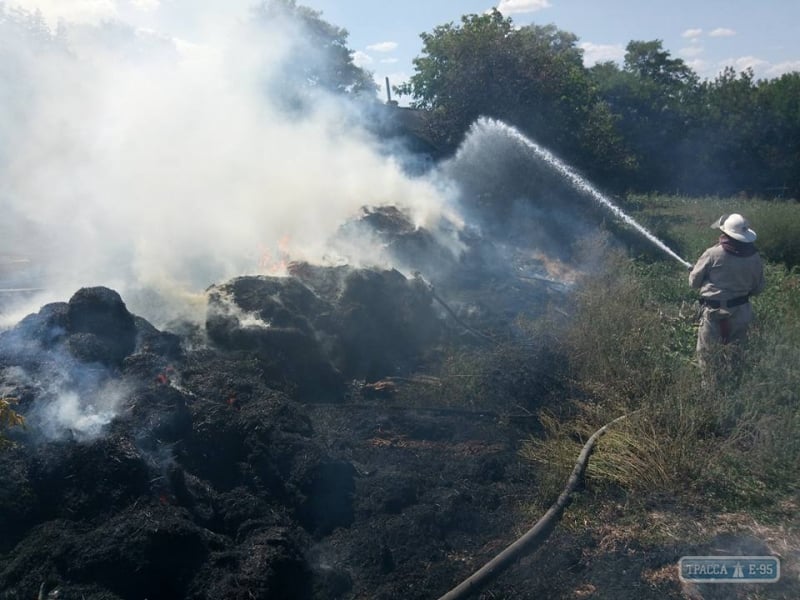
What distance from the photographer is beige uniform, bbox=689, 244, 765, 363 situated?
6.53m

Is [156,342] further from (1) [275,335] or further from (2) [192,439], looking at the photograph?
(2) [192,439]

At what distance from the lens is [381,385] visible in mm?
8219

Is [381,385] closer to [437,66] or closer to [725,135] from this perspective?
[437,66]

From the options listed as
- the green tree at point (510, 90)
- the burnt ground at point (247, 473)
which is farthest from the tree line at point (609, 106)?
the burnt ground at point (247, 473)

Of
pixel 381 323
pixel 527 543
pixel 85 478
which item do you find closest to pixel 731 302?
pixel 527 543

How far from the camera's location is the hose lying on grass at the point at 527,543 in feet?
13.9

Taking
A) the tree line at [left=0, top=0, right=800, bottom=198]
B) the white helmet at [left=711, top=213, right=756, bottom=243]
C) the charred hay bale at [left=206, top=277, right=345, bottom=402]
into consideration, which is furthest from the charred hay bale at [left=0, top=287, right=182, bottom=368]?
the tree line at [left=0, top=0, right=800, bottom=198]

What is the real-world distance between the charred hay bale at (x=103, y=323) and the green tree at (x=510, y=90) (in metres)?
12.0

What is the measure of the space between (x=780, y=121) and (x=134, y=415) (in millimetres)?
35022

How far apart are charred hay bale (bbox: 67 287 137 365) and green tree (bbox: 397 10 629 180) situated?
11974 millimetres

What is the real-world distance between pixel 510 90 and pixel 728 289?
11.5 meters

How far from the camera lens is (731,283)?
6535 mm

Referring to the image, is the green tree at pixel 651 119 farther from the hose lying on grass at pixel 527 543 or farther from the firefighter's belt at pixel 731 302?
the hose lying on grass at pixel 527 543

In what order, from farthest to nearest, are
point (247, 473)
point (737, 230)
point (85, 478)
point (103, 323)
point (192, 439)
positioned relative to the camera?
point (103, 323) → point (737, 230) → point (192, 439) → point (247, 473) → point (85, 478)
